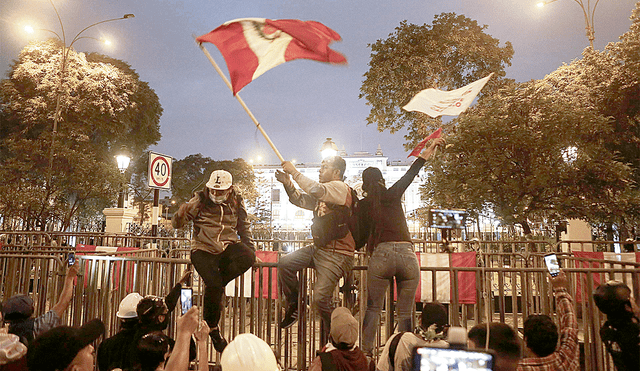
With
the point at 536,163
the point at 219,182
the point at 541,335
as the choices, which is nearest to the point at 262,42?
the point at 219,182

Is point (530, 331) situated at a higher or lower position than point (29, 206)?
lower

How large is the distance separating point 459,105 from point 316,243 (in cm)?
269

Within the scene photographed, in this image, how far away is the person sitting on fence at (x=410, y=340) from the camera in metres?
3.13

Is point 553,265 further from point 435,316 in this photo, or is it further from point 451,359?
point 451,359

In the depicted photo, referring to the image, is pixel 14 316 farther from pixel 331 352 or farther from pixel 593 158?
pixel 593 158

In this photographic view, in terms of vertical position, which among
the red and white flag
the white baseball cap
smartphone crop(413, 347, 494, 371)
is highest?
the red and white flag

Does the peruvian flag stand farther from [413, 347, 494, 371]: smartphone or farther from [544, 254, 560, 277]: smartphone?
[413, 347, 494, 371]: smartphone

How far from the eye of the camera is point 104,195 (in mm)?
22109

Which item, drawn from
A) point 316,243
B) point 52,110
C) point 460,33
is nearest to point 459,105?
point 316,243

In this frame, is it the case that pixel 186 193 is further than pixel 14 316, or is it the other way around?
pixel 186 193

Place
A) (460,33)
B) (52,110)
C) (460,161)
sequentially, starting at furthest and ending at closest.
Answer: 1. (52,110)
2. (460,33)
3. (460,161)

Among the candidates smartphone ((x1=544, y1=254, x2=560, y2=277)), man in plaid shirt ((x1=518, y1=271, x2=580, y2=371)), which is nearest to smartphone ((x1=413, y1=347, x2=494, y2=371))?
man in plaid shirt ((x1=518, y1=271, x2=580, y2=371))

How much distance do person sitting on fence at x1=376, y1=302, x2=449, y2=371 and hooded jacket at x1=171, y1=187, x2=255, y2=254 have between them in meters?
1.95

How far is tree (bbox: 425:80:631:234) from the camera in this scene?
39.2ft
